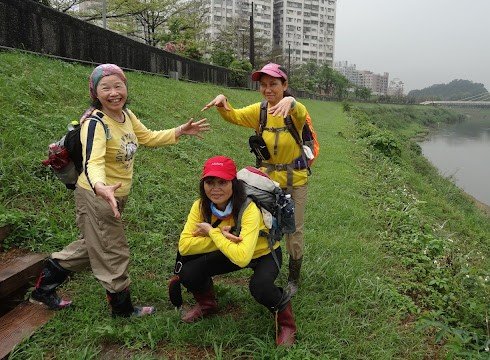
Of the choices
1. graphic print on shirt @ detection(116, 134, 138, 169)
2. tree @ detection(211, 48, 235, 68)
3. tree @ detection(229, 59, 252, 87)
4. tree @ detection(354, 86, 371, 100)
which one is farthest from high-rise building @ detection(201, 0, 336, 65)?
graphic print on shirt @ detection(116, 134, 138, 169)

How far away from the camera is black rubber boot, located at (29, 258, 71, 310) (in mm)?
2613

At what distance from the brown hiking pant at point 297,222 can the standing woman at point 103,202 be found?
116 centimetres

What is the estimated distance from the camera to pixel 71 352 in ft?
7.64

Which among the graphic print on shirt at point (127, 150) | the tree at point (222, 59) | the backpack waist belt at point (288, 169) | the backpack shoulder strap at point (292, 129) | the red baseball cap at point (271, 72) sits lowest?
the backpack waist belt at point (288, 169)

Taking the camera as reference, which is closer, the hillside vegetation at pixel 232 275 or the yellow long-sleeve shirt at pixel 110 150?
the yellow long-sleeve shirt at pixel 110 150

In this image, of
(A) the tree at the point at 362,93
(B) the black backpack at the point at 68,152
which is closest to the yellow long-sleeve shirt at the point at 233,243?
(B) the black backpack at the point at 68,152

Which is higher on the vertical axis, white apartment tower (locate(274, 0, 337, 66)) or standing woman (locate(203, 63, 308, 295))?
white apartment tower (locate(274, 0, 337, 66))

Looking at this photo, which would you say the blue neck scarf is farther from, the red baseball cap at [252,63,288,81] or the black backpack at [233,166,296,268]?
the red baseball cap at [252,63,288,81]

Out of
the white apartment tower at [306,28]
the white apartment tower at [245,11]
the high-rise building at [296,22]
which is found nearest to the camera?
the white apartment tower at [245,11]

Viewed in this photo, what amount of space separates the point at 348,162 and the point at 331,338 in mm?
7335

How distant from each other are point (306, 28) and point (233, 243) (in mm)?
98258

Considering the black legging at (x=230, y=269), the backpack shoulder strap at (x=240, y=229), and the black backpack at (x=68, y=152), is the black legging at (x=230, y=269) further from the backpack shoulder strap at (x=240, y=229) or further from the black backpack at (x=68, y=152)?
the black backpack at (x=68, y=152)

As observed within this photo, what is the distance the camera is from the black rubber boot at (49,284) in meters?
2.61

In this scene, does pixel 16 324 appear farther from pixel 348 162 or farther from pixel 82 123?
pixel 348 162
